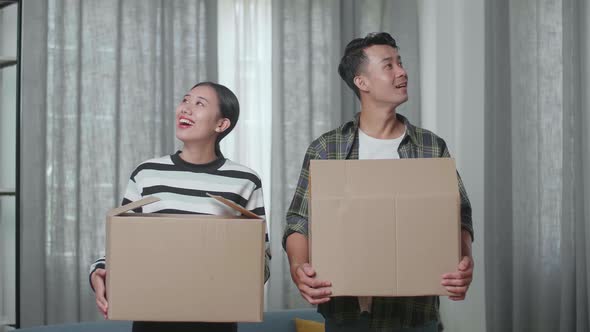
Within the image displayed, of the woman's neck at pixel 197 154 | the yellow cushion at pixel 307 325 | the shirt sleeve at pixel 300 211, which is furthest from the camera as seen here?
the yellow cushion at pixel 307 325

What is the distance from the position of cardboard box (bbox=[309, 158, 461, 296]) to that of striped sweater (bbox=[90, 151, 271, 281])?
0.20 metres

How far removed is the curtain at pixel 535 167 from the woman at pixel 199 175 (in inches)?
70.2

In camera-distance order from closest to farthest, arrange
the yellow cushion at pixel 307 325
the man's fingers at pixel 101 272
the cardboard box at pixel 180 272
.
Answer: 1. the cardboard box at pixel 180 272
2. the man's fingers at pixel 101 272
3. the yellow cushion at pixel 307 325

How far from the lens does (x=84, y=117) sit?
3.55m

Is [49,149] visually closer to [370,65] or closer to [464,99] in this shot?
[464,99]

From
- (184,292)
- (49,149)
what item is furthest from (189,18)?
(184,292)

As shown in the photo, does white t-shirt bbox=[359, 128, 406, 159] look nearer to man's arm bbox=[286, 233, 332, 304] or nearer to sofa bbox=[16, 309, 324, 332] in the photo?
man's arm bbox=[286, 233, 332, 304]

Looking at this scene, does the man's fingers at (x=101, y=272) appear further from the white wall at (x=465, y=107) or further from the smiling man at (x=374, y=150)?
the white wall at (x=465, y=107)

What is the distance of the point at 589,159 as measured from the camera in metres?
2.87

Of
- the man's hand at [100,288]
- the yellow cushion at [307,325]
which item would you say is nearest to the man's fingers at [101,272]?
the man's hand at [100,288]

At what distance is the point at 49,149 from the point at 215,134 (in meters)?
2.07

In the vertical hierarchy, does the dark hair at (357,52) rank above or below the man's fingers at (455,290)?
above

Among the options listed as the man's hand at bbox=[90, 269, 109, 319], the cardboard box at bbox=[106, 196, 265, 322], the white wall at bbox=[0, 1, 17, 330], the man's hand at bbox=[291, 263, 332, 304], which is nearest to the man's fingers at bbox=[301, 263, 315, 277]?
the man's hand at bbox=[291, 263, 332, 304]

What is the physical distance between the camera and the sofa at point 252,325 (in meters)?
2.61
